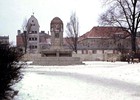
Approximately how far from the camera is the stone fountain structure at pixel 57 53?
161ft

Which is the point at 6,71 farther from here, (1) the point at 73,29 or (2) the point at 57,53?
(1) the point at 73,29

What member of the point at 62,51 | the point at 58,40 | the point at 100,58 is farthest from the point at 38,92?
the point at 100,58

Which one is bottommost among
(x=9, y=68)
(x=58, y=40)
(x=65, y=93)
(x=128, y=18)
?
(x=65, y=93)

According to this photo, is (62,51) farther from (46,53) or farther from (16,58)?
(16,58)

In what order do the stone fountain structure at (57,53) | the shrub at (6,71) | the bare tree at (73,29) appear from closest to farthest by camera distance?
the shrub at (6,71) → the stone fountain structure at (57,53) → the bare tree at (73,29)

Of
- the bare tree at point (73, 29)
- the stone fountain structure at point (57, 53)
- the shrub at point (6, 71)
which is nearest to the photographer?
the shrub at point (6, 71)

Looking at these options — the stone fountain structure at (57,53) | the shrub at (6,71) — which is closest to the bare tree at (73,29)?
the stone fountain structure at (57,53)

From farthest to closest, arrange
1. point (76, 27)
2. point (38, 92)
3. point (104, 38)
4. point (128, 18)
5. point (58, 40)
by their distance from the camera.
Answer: point (76, 27)
point (104, 38)
point (128, 18)
point (58, 40)
point (38, 92)

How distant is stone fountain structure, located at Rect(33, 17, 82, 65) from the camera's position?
49031 mm

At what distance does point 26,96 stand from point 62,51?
3983cm

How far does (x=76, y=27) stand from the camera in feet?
304

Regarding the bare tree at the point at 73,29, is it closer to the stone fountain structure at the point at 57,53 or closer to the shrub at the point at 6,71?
the stone fountain structure at the point at 57,53

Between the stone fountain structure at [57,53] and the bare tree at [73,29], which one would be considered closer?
the stone fountain structure at [57,53]

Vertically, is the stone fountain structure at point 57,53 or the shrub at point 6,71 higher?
the stone fountain structure at point 57,53
